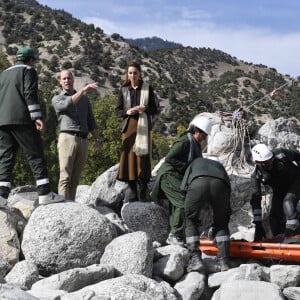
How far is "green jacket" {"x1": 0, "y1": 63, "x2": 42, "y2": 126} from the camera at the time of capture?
279 inches

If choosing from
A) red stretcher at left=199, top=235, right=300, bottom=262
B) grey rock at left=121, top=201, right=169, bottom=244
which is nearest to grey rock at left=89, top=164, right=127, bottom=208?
grey rock at left=121, top=201, right=169, bottom=244

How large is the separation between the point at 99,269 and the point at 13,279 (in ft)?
3.26

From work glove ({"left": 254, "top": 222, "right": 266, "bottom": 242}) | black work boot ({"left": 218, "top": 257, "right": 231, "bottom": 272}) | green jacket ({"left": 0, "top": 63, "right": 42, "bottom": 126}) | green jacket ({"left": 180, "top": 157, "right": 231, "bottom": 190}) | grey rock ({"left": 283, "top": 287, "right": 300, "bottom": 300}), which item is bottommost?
grey rock ({"left": 283, "top": 287, "right": 300, "bottom": 300})

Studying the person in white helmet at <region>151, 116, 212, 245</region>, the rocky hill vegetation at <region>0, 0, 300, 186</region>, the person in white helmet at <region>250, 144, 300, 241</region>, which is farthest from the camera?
the rocky hill vegetation at <region>0, 0, 300, 186</region>

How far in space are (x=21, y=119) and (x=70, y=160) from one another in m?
1.23

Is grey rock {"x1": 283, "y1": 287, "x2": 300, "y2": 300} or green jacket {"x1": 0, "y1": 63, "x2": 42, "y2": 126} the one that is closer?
grey rock {"x1": 283, "y1": 287, "x2": 300, "y2": 300}

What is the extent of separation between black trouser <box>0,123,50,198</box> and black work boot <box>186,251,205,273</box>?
7.10 feet

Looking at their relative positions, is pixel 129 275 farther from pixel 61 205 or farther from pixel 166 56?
pixel 166 56

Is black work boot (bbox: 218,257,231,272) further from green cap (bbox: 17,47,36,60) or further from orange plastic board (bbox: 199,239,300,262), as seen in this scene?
green cap (bbox: 17,47,36,60)

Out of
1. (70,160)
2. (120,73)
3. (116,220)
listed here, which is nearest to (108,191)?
(116,220)

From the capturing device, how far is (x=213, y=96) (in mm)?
76188

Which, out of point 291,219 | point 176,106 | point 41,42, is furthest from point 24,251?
point 41,42

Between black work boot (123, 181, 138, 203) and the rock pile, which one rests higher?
black work boot (123, 181, 138, 203)

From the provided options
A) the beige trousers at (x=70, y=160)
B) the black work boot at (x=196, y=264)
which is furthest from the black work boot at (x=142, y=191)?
the black work boot at (x=196, y=264)
